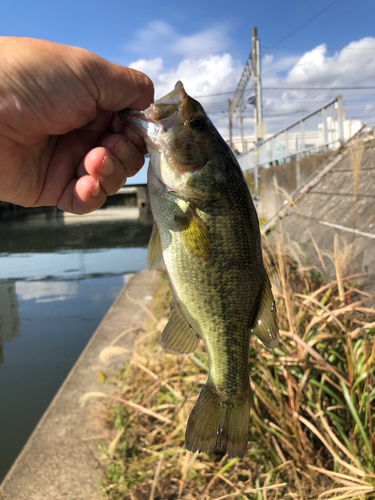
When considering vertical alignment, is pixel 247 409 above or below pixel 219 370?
below

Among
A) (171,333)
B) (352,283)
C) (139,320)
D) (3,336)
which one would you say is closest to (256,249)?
(171,333)

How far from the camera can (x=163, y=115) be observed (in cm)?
154

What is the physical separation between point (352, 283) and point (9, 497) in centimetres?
389

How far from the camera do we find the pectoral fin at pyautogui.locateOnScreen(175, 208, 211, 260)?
1.46m

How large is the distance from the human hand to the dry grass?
1.81m

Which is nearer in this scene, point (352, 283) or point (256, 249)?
point (256, 249)

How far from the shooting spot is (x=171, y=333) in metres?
1.57

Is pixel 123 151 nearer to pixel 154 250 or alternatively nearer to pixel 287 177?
pixel 154 250

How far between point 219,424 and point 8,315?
11.0 meters

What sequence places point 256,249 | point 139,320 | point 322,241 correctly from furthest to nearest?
point 139,320, point 322,241, point 256,249

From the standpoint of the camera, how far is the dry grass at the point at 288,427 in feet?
8.73

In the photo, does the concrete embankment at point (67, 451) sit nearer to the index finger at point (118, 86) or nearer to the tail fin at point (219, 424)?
the tail fin at point (219, 424)

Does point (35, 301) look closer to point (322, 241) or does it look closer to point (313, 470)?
point (322, 241)

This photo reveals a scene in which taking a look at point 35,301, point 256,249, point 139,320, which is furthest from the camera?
point 35,301
